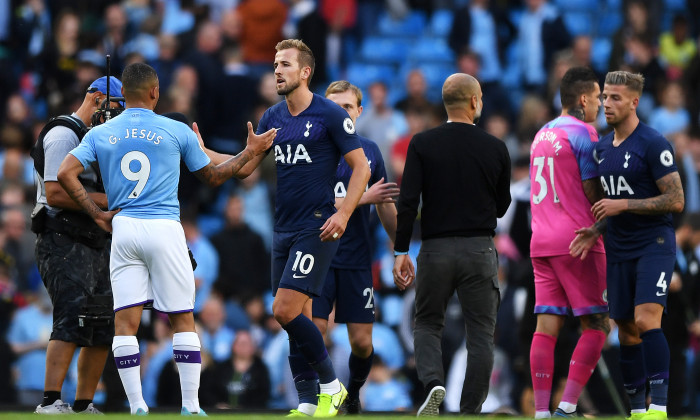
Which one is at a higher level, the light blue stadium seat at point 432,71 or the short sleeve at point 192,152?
the light blue stadium seat at point 432,71

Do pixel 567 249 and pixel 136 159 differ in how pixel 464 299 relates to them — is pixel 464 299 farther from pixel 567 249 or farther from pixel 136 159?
pixel 136 159

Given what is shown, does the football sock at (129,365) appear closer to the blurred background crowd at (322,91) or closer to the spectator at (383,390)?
the blurred background crowd at (322,91)

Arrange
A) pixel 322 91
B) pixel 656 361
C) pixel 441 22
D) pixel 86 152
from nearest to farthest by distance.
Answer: pixel 86 152 < pixel 656 361 < pixel 322 91 < pixel 441 22

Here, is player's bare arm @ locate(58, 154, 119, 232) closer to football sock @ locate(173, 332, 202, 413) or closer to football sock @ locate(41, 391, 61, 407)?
football sock @ locate(173, 332, 202, 413)

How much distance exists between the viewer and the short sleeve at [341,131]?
30.5 feet

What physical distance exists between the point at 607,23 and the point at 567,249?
433 inches

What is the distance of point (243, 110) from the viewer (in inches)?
647

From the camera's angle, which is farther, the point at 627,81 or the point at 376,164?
the point at 376,164

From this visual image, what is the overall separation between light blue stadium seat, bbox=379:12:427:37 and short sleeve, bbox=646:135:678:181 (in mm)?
10591

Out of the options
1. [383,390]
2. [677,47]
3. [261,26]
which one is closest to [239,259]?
[383,390]

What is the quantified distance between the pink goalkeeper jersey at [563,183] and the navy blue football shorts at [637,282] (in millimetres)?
393

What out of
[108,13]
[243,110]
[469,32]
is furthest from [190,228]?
[469,32]

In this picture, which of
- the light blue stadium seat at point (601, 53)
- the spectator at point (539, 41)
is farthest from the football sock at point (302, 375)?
the light blue stadium seat at point (601, 53)

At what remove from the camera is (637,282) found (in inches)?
378
